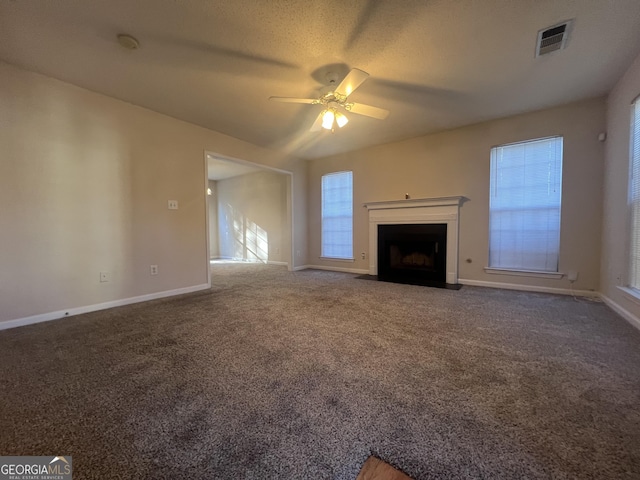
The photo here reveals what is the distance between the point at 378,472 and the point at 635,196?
347 cm

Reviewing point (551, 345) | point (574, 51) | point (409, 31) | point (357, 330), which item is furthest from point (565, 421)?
point (574, 51)

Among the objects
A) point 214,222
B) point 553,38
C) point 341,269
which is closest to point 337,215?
point 341,269

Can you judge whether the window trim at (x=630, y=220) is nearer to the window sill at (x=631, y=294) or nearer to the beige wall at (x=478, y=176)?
the window sill at (x=631, y=294)

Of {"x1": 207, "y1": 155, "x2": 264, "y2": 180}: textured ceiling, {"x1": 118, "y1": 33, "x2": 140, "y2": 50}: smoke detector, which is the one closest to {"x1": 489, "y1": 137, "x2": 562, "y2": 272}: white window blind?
{"x1": 118, "y1": 33, "x2": 140, "y2": 50}: smoke detector

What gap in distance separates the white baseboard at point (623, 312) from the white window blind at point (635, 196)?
27cm

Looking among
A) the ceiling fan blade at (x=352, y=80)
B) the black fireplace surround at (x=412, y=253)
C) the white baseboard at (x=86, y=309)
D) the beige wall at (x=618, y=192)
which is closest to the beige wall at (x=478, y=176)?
the beige wall at (x=618, y=192)

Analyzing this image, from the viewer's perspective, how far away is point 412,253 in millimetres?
4633

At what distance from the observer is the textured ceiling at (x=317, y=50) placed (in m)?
1.81

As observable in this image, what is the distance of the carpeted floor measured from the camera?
3.15 ft

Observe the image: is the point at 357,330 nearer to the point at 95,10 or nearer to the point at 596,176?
the point at 95,10

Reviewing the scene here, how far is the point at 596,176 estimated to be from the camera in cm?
314

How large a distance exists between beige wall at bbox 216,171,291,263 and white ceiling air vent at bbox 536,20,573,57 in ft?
15.4

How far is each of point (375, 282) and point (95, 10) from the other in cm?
428

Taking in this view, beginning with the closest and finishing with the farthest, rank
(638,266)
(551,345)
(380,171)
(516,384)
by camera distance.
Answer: (516,384) < (551,345) < (638,266) < (380,171)
